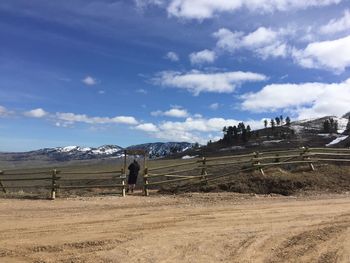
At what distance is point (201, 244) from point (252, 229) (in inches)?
89.7

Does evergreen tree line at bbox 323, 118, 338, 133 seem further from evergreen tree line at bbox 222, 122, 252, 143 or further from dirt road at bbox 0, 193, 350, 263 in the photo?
dirt road at bbox 0, 193, 350, 263

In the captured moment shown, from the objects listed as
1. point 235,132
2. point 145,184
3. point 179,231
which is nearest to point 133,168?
point 145,184

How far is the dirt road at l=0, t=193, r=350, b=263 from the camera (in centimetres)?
1085

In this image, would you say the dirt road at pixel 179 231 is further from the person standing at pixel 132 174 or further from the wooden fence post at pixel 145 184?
the person standing at pixel 132 174

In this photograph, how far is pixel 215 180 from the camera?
25953mm

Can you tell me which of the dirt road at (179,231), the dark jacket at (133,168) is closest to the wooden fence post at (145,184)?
the dark jacket at (133,168)

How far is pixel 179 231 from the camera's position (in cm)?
1332

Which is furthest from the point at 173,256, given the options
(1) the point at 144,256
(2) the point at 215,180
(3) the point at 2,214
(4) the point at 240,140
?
(4) the point at 240,140

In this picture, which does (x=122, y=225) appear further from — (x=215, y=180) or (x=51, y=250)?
(x=215, y=180)

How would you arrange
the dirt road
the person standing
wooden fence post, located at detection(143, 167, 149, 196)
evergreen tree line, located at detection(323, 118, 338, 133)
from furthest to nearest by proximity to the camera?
evergreen tree line, located at detection(323, 118, 338, 133), the person standing, wooden fence post, located at detection(143, 167, 149, 196), the dirt road

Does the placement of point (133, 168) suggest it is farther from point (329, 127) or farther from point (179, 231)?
point (329, 127)

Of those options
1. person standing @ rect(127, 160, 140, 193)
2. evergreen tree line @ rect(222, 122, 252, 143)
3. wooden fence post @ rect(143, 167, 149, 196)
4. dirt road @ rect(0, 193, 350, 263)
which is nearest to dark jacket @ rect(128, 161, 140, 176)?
person standing @ rect(127, 160, 140, 193)

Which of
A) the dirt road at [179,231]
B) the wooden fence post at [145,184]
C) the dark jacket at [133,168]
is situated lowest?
the dirt road at [179,231]

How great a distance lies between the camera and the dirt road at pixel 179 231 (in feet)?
35.6
